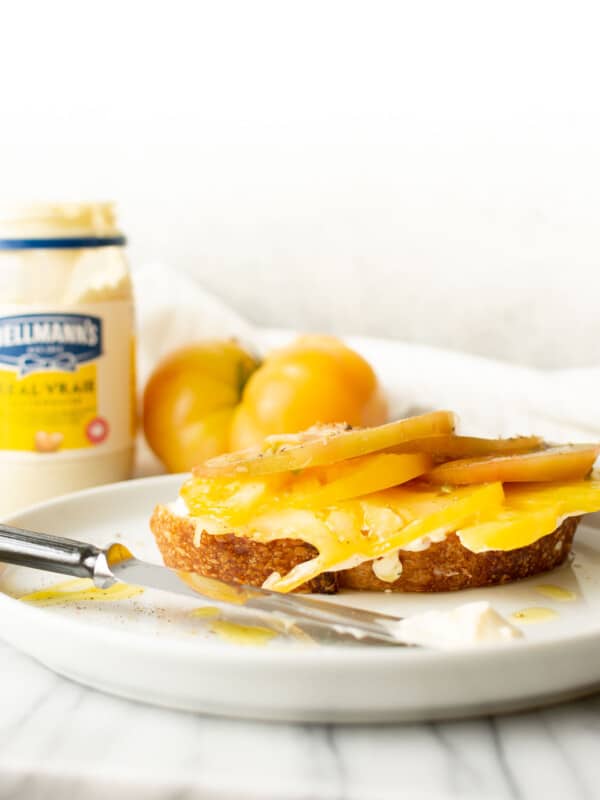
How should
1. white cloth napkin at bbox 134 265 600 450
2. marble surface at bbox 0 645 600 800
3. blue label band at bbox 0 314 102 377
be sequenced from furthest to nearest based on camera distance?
1. white cloth napkin at bbox 134 265 600 450
2. blue label band at bbox 0 314 102 377
3. marble surface at bbox 0 645 600 800

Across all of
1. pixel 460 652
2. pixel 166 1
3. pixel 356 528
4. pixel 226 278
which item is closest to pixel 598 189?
pixel 226 278

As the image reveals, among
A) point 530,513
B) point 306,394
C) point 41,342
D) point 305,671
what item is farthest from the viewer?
point 306,394

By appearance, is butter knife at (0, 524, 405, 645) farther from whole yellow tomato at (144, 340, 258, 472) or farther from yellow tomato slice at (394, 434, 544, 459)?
whole yellow tomato at (144, 340, 258, 472)

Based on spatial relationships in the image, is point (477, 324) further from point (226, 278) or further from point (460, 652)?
point (460, 652)

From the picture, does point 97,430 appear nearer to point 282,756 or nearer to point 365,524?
point 365,524

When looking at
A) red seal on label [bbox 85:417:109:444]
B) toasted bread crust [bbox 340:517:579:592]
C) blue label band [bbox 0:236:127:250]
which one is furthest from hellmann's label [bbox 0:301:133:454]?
toasted bread crust [bbox 340:517:579:592]

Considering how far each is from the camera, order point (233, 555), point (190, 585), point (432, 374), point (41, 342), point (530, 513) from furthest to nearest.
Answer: point (432, 374)
point (41, 342)
point (233, 555)
point (530, 513)
point (190, 585)

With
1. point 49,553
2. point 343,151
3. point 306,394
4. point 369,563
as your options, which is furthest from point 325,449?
point 343,151
